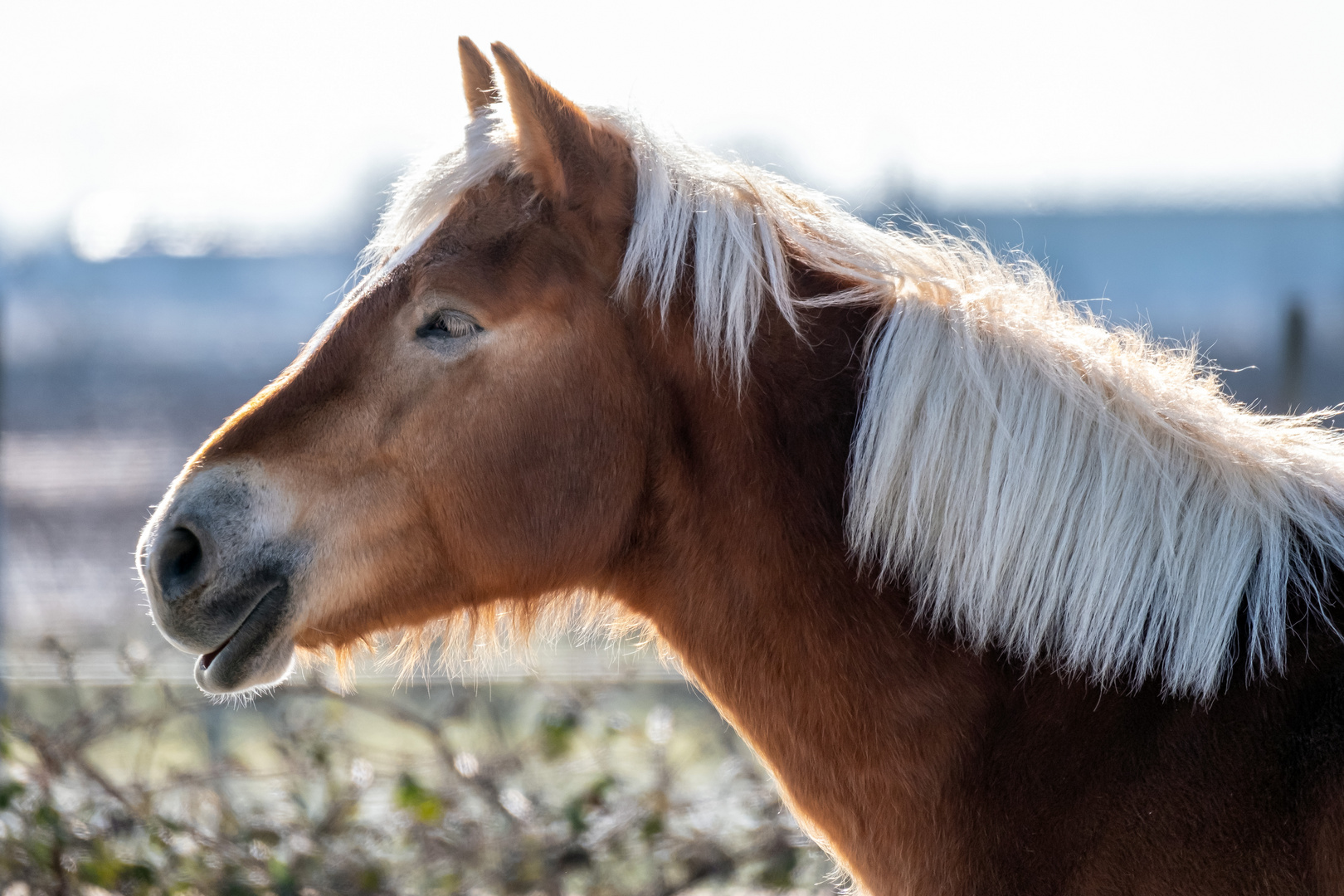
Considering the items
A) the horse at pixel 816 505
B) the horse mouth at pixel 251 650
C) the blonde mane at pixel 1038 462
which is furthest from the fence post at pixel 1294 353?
the horse mouth at pixel 251 650

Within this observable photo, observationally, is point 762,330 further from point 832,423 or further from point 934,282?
point 934,282

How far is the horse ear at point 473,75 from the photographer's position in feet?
8.18

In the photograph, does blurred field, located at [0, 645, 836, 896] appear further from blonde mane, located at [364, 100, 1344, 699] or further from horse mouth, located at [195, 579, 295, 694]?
blonde mane, located at [364, 100, 1344, 699]

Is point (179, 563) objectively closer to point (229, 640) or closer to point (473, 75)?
point (229, 640)

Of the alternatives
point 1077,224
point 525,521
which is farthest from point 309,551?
point 1077,224

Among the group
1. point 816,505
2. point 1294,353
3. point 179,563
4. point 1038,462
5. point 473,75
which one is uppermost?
point 473,75

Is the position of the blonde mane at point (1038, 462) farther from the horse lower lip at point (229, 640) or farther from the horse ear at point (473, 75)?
the horse lower lip at point (229, 640)

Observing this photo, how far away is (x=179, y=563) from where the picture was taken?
2043 millimetres

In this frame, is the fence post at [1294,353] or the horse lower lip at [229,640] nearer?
the horse lower lip at [229,640]

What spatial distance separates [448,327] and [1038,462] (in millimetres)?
1233

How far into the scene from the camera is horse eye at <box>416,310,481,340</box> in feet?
6.86

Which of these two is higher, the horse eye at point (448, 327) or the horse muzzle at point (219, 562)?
the horse eye at point (448, 327)

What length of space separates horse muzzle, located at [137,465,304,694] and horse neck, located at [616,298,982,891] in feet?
2.57

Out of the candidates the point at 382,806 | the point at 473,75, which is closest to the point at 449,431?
the point at 473,75
